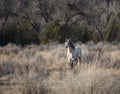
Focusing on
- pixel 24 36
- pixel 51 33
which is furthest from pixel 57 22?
pixel 24 36

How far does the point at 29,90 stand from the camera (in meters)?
9.73

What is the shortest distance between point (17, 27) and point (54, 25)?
5.10 m

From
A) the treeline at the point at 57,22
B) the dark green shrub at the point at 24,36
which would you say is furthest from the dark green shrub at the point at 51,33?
the dark green shrub at the point at 24,36

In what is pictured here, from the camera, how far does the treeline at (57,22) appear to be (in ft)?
132

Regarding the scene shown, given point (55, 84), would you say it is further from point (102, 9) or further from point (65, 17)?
point (102, 9)

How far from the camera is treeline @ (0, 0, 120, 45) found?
132 ft

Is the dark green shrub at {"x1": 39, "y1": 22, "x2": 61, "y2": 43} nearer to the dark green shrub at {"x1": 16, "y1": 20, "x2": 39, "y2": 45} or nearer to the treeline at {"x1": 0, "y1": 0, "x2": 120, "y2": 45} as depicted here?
the treeline at {"x1": 0, "y1": 0, "x2": 120, "y2": 45}

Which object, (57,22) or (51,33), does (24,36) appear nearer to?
(51,33)

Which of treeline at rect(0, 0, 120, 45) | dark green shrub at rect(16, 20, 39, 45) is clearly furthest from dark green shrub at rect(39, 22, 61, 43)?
dark green shrub at rect(16, 20, 39, 45)

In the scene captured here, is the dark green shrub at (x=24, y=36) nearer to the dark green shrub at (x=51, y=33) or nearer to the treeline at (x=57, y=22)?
the treeline at (x=57, y=22)

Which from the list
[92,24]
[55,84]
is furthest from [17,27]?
[55,84]

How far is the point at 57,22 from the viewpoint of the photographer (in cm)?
3934

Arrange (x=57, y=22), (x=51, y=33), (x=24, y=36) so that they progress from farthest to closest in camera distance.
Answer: (x=24, y=36) → (x=57, y=22) → (x=51, y=33)

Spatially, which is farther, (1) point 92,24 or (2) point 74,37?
(1) point 92,24
